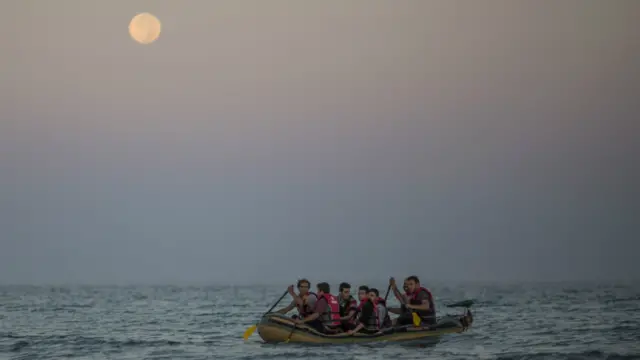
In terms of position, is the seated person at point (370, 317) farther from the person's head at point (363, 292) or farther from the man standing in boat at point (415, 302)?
the man standing in boat at point (415, 302)

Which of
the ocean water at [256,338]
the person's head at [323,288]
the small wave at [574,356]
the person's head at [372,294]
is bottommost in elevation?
the small wave at [574,356]

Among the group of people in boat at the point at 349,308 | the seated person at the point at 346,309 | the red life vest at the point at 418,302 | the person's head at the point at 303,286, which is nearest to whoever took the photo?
the group of people in boat at the point at 349,308

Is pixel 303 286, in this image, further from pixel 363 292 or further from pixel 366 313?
pixel 366 313

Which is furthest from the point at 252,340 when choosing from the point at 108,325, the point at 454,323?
the point at 108,325

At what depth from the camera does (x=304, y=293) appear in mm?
23406

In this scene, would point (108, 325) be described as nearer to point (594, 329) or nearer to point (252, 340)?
point (252, 340)

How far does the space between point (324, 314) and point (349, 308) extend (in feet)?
2.16

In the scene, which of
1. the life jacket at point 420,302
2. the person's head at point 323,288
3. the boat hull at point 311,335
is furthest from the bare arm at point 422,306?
the person's head at point 323,288

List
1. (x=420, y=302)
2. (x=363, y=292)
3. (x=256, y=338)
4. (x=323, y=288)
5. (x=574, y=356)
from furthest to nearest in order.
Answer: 1. (x=256, y=338)
2. (x=420, y=302)
3. (x=363, y=292)
4. (x=323, y=288)
5. (x=574, y=356)

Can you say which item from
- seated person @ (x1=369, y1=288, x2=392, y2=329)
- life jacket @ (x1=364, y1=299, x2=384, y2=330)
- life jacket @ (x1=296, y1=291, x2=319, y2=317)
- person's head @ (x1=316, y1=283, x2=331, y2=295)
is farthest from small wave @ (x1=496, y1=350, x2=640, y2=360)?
life jacket @ (x1=296, y1=291, x2=319, y2=317)

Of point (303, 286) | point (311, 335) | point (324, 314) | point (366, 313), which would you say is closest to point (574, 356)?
point (366, 313)

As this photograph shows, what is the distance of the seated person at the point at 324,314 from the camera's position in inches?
906

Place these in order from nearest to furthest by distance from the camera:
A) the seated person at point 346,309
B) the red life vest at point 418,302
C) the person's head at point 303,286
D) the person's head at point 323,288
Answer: the person's head at point 323,288
the seated person at point 346,309
the person's head at point 303,286
the red life vest at point 418,302

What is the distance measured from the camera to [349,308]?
2330 centimetres
